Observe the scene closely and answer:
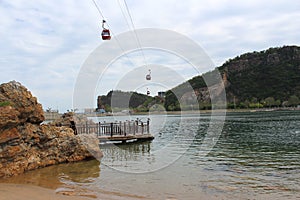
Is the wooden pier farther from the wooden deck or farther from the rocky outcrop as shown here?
the rocky outcrop

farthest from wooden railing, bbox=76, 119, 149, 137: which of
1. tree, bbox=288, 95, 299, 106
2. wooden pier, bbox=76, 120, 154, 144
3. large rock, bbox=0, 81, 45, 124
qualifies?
tree, bbox=288, 95, 299, 106

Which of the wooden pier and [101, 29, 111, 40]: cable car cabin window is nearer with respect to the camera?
[101, 29, 111, 40]: cable car cabin window

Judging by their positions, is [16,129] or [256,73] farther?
[256,73]

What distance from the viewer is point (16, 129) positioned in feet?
41.3

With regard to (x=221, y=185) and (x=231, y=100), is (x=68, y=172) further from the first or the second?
(x=231, y=100)

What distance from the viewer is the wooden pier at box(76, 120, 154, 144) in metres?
22.2

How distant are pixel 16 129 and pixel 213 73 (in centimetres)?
14397

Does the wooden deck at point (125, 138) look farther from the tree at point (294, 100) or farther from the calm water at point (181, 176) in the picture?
the tree at point (294, 100)

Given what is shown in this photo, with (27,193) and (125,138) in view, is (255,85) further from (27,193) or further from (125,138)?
(27,193)

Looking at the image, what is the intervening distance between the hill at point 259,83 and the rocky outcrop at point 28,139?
10930 cm

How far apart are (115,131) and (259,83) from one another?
4880 inches

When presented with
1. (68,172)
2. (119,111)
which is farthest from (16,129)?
(119,111)

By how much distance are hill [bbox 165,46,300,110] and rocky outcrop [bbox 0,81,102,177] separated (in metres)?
109

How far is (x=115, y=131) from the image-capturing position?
2409 cm
